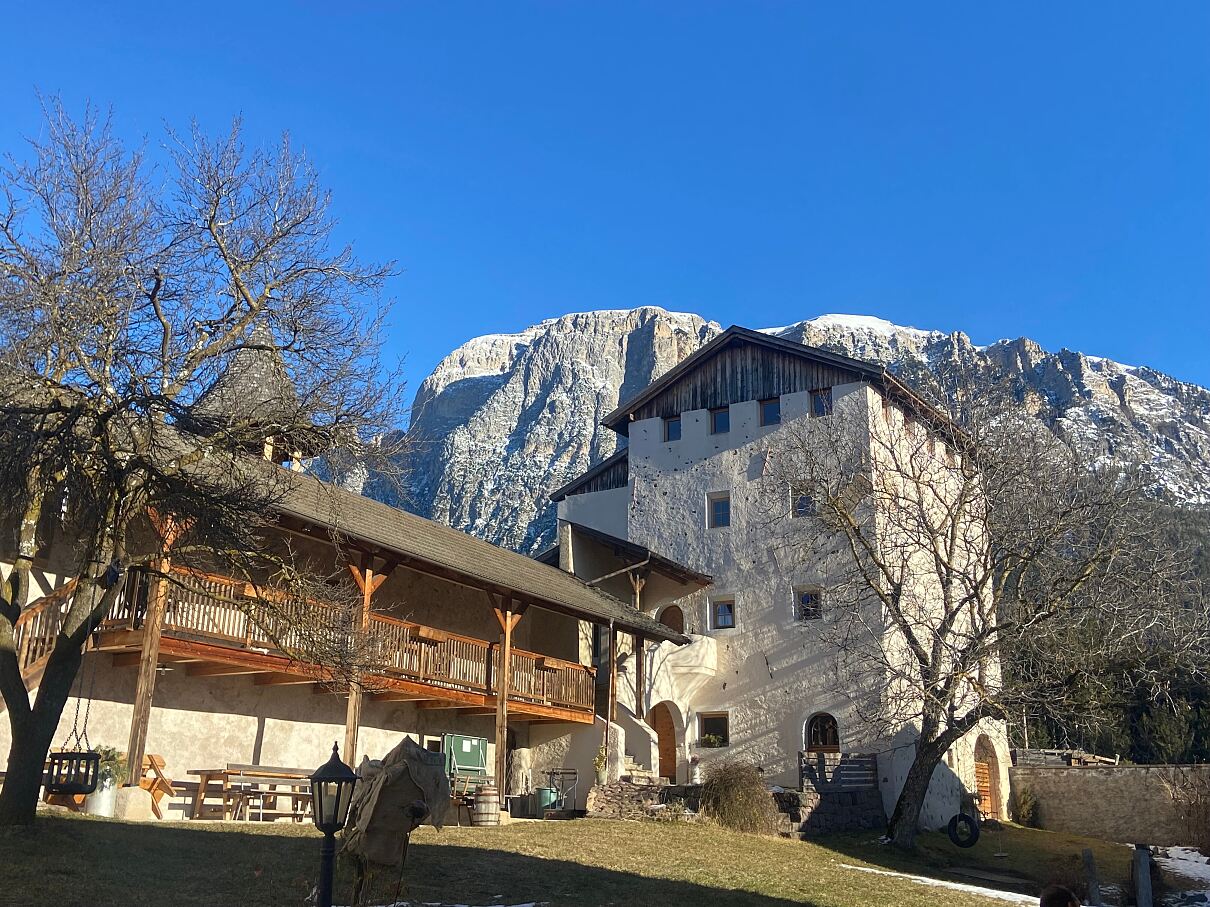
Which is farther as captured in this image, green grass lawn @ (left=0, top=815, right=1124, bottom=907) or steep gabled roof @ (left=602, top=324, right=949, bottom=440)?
steep gabled roof @ (left=602, top=324, right=949, bottom=440)

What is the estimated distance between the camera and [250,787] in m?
17.0

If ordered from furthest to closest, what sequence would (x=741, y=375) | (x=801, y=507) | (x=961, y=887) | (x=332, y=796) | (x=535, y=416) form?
1. (x=535, y=416)
2. (x=741, y=375)
3. (x=801, y=507)
4. (x=961, y=887)
5. (x=332, y=796)

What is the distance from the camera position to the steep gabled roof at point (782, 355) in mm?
29266

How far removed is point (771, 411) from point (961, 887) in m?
17.0

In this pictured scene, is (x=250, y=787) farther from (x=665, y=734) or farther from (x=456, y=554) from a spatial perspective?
(x=665, y=734)

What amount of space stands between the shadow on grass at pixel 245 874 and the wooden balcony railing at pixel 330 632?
2.50 metres

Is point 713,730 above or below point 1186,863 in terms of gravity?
above

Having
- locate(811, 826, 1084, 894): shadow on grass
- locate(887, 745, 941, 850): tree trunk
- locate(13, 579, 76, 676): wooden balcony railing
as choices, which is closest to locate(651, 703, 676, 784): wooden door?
locate(811, 826, 1084, 894): shadow on grass

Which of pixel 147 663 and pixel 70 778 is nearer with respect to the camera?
pixel 70 778

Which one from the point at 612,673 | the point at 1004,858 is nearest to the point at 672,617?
the point at 612,673

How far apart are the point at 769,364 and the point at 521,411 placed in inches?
4027

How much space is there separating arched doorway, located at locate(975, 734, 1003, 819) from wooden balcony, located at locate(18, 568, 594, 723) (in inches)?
591

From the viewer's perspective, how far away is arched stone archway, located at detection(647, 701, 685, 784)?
30.5 m

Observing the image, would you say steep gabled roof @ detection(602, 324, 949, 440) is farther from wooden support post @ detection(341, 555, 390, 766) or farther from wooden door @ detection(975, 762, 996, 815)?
wooden support post @ detection(341, 555, 390, 766)
